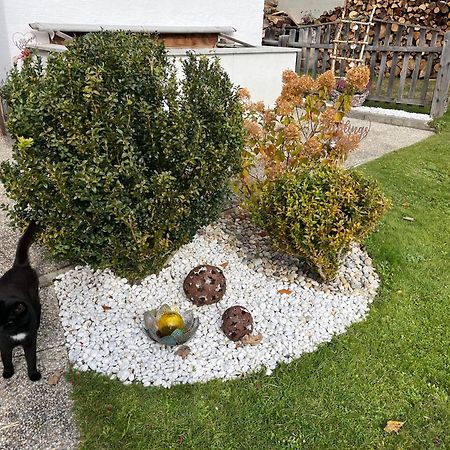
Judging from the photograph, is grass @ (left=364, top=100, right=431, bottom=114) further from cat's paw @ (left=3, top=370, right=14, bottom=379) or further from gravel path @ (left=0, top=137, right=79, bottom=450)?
cat's paw @ (left=3, top=370, right=14, bottom=379)

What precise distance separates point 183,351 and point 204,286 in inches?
20.8

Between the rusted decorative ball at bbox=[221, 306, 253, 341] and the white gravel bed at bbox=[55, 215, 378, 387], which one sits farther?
the rusted decorative ball at bbox=[221, 306, 253, 341]

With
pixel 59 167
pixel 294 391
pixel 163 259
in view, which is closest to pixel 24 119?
pixel 59 167

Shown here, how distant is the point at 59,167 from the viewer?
2.62 meters

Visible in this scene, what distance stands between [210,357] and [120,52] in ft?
6.69

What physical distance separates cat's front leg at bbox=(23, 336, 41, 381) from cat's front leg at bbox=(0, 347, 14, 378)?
4.2 inches

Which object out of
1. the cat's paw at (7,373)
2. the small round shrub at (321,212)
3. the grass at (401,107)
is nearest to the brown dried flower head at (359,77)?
the small round shrub at (321,212)

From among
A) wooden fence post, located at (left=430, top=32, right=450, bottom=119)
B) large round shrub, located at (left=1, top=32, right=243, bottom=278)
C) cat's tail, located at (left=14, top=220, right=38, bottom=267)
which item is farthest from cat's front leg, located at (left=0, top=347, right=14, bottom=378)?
wooden fence post, located at (left=430, top=32, right=450, bottom=119)

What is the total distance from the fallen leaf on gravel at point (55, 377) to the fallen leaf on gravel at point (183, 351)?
0.73m

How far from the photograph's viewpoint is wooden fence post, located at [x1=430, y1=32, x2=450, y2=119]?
25.9ft

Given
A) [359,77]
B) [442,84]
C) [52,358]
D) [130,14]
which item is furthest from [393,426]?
[442,84]

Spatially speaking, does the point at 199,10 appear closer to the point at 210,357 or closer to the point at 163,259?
the point at 163,259

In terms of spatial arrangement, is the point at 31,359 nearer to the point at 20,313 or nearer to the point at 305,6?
the point at 20,313

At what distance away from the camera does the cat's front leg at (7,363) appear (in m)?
2.63
